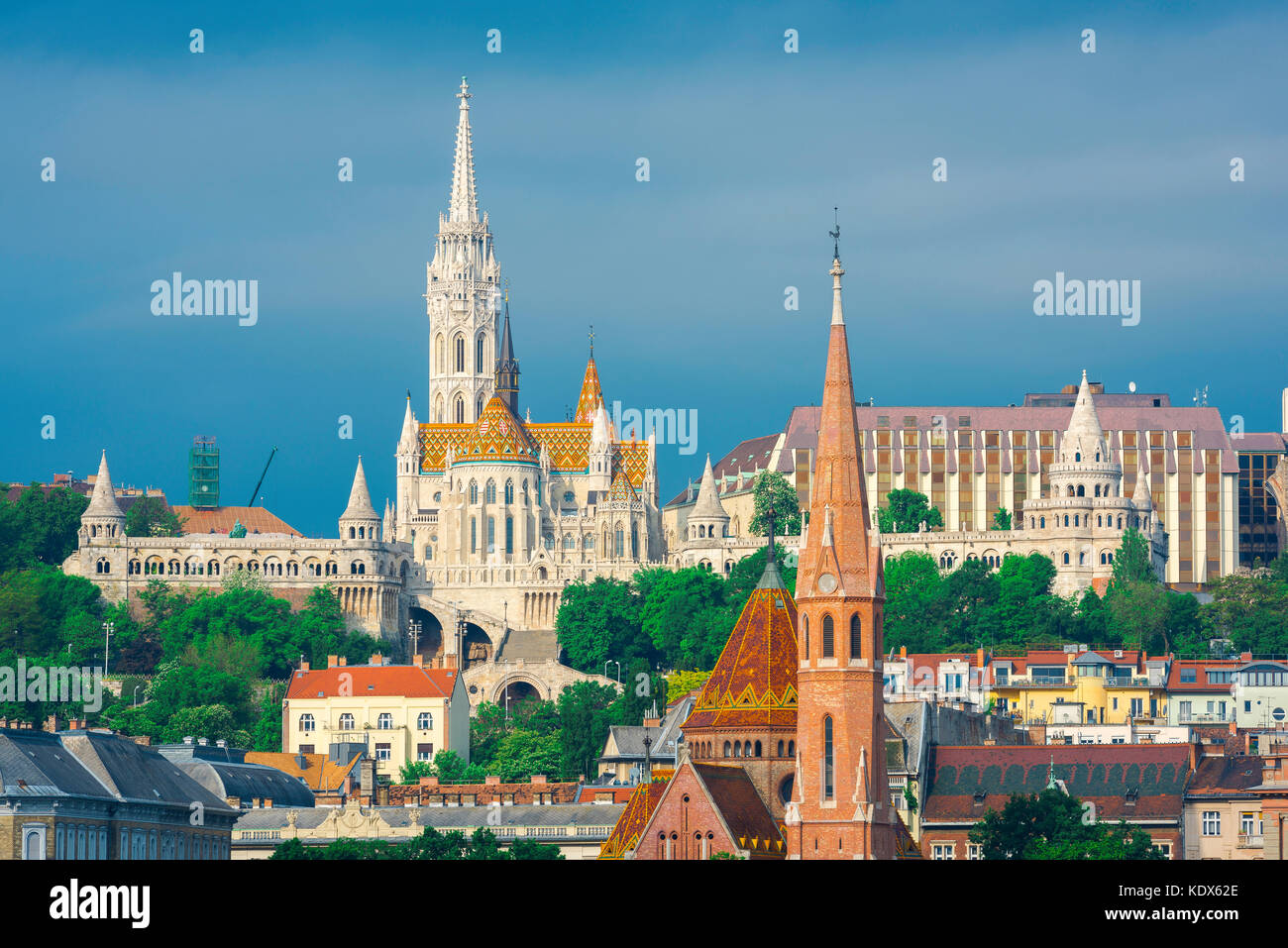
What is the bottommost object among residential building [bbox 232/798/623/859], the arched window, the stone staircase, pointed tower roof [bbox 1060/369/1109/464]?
residential building [bbox 232/798/623/859]

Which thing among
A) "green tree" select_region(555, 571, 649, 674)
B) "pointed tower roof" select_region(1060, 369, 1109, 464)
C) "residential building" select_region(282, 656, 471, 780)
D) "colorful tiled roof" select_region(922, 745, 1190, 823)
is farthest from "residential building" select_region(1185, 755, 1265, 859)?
"pointed tower roof" select_region(1060, 369, 1109, 464)

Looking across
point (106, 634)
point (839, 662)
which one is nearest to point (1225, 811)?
point (839, 662)

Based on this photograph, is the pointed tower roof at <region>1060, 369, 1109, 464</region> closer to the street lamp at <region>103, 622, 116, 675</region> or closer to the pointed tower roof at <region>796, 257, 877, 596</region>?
the street lamp at <region>103, 622, 116, 675</region>

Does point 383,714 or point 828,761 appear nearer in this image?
point 828,761

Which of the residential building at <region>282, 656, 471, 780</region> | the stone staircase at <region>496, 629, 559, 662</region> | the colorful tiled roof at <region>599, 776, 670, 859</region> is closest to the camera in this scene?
the colorful tiled roof at <region>599, 776, 670, 859</region>

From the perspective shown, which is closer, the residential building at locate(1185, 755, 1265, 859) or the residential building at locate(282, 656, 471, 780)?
the residential building at locate(1185, 755, 1265, 859)

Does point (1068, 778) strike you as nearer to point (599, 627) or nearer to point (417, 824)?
point (417, 824)

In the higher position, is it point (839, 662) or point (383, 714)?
point (839, 662)
